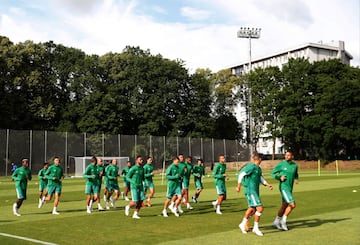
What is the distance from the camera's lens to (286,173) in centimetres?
1309

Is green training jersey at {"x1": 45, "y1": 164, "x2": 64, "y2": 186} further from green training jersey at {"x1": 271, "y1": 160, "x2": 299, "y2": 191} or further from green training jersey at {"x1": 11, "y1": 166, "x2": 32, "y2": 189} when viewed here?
green training jersey at {"x1": 271, "y1": 160, "x2": 299, "y2": 191}

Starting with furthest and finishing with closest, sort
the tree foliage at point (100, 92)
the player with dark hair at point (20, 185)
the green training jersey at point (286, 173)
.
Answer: the tree foliage at point (100, 92) → the player with dark hair at point (20, 185) → the green training jersey at point (286, 173)

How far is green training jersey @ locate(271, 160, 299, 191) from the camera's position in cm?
1300

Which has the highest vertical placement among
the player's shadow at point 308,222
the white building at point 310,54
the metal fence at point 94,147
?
the white building at point 310,54

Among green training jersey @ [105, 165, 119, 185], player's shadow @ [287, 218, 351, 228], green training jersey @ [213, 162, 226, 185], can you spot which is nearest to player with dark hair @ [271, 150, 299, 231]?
player's shadow @ [287, 218, 351, 228]

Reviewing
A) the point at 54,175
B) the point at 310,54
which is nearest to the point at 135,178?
the point at 54,175

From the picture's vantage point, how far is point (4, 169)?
2037 inches

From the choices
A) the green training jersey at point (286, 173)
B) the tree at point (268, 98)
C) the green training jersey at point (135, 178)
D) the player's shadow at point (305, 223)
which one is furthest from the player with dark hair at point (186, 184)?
the tree at point (268, 98)

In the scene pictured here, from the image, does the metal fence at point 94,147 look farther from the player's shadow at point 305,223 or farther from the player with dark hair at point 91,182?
the player's shadow at point 305,223

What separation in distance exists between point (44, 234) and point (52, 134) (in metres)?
46.3

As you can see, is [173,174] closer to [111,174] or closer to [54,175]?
[54,175]

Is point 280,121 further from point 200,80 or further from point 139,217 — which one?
point 139,217

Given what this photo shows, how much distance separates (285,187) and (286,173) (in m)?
0.42

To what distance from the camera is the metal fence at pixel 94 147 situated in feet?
176
